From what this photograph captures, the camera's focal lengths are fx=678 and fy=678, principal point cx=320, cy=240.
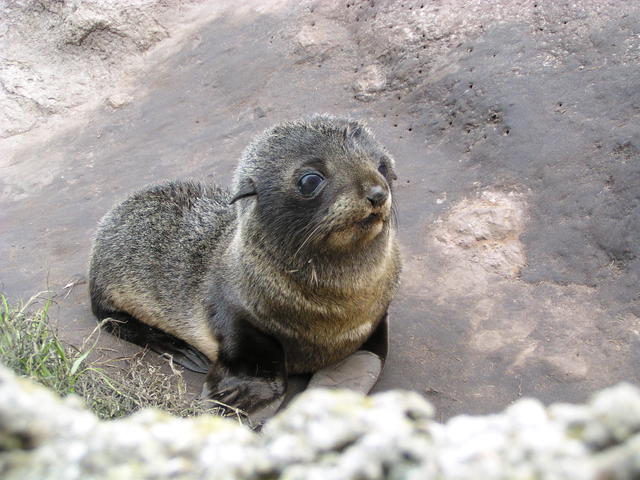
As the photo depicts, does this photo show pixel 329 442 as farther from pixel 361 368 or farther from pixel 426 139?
pixel 426 139

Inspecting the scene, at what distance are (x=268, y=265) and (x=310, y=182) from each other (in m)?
0.67

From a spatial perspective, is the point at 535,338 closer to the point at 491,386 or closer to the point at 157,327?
the point at 491,386

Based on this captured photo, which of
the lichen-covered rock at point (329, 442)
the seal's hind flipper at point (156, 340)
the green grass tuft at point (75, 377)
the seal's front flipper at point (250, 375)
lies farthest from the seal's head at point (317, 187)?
the lichen-covered rock at point (329, 442)

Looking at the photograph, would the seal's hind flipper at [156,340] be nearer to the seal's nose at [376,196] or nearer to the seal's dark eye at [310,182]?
the seal's dark eye at [310,182]

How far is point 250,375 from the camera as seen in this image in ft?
15.7

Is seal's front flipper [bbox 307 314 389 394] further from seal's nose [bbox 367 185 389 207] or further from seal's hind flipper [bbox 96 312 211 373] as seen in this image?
seal's nose [bbox 367 185 389 207]

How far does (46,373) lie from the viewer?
358cm

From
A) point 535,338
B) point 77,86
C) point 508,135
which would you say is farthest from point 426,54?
point 77,86

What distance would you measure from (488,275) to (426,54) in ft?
11.2

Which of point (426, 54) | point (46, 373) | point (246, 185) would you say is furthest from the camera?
point (426, 54)

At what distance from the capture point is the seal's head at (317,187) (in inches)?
156

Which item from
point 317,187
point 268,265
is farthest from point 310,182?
point 268,265

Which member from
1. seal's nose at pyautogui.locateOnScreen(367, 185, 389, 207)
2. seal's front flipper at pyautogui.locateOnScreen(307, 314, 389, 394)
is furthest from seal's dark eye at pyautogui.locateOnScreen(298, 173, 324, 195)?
seal's front flipper at pyautogui.locateOnScreen(307, 314, 389, 394)

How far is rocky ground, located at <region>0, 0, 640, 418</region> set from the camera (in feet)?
Answer: 16.9
